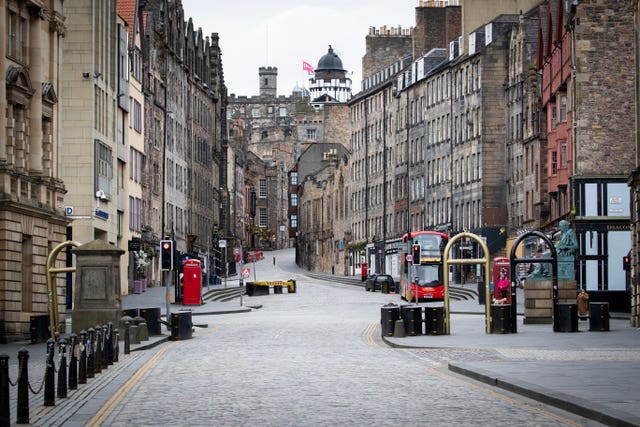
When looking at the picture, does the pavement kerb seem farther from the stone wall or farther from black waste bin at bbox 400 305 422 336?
the stone wall

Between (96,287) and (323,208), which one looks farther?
(323,208)

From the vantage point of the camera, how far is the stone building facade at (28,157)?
38.1 meters

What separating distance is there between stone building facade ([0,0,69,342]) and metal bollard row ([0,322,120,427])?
7394 millimetres

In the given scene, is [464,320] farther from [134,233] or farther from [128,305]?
[134,233]

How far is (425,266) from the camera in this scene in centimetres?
7906

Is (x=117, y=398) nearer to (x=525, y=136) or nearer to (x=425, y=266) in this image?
(x=425, y=266)

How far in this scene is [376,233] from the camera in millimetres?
136375

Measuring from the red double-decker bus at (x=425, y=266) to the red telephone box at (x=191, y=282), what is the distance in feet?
35.6

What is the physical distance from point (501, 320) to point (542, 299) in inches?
276

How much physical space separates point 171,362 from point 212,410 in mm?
11285

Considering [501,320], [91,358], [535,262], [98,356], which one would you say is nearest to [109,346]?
[98,356]

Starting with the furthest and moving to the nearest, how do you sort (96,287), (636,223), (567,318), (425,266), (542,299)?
(425,266), (542,299), (636,223), (567,318), (96,287)

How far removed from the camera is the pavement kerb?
17.0m

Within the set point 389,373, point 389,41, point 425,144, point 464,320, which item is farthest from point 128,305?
point 389,41
